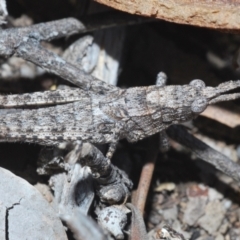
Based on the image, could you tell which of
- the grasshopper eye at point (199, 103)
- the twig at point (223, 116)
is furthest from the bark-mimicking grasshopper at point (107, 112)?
the twig at point (223, 116)

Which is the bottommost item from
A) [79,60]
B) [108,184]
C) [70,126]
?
[108,184]

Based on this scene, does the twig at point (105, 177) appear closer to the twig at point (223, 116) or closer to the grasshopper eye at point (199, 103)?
the grasshopper eye at point (199, 103)

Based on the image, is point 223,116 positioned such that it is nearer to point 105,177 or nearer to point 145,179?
point 145,179

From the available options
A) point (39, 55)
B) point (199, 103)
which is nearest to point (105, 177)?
point (199, 103)

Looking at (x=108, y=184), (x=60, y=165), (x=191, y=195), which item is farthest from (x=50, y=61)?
(x=191, y=195)

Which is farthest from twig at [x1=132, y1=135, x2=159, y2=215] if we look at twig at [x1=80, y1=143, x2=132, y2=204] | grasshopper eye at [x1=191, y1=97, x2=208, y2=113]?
grasshopper eye at [x1=191, y1=97, x2=208, y2=113]

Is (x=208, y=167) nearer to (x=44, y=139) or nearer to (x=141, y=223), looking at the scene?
(x=141, y=223)

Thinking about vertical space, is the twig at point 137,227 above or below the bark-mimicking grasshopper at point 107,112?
below
